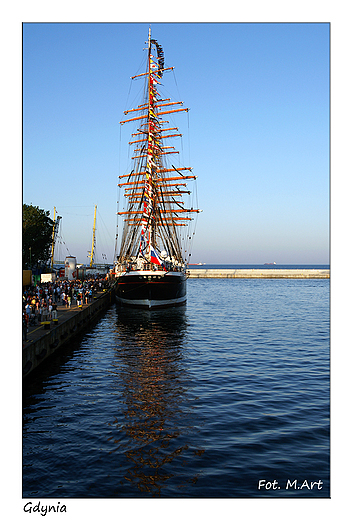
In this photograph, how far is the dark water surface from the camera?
10.1 m

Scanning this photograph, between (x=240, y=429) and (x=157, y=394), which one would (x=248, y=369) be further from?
(x=240, y=429)

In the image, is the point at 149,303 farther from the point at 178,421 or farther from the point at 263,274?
the point at 263,274

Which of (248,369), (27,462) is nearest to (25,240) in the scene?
(248,369)

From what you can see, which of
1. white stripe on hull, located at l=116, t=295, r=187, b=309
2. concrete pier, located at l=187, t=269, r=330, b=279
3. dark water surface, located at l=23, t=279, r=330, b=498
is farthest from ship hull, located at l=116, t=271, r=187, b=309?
concrete pier, located at l=187, t=269, r=330, b=279

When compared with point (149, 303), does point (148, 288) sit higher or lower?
higher

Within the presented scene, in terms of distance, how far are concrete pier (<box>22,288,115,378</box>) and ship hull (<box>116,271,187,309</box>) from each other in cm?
1036

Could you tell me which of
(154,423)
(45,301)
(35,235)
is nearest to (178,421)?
(154,423)

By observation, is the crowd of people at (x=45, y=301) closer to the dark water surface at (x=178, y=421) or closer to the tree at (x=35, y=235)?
the dark water surface at (x=178, y=421)

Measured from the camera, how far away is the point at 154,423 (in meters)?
13.9

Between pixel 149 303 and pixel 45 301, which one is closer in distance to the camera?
pixel 45 301

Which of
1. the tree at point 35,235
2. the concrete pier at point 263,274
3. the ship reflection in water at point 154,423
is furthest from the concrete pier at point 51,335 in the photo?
the concrete pier at point 263,274

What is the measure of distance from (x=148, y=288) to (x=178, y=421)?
34010 millimetres

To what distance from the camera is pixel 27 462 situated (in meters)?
11.2

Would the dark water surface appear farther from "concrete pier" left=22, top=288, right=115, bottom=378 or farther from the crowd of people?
the crowd of people
